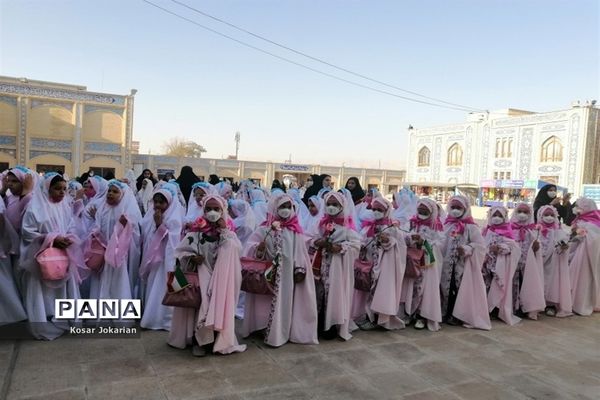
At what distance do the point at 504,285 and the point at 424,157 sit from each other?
126ft

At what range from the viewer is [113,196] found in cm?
466

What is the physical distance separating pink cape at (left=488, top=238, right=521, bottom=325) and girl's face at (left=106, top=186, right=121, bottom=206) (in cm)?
443

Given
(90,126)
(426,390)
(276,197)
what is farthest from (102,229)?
(90,126)

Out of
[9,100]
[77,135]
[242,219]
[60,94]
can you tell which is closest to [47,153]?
[77,135]

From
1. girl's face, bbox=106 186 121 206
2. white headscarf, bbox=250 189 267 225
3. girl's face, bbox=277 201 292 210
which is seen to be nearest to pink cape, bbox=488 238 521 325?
girl's face, bbox=277 201 292 210

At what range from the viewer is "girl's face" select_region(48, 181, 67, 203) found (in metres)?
4.37

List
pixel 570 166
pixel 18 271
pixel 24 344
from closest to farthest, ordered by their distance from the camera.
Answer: pixel 24 344 → pixel 18 271 → pixel 570 166

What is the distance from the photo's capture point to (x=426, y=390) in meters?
3.53

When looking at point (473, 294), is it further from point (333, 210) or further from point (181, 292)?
point (181, 292)

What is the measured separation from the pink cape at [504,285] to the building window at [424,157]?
3773 centimetres

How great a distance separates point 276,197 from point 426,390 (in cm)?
213

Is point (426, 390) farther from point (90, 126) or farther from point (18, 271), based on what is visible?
point (90, 126)

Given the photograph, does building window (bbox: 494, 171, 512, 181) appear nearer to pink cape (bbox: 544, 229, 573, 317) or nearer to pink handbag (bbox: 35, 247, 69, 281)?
pink cape (bbox: 544, 229, 573, 317)

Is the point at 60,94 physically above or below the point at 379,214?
above
